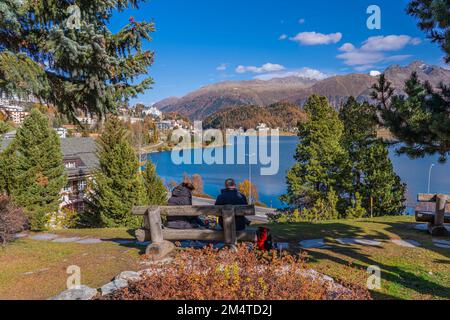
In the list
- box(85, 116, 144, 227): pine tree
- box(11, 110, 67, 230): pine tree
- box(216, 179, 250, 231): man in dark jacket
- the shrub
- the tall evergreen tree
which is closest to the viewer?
box(216, 179, 250, 231): man in dark jacket

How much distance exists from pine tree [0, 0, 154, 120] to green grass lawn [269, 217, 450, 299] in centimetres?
602

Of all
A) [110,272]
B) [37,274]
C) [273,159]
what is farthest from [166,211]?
[273,159]

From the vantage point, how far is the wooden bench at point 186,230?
22.9 ft

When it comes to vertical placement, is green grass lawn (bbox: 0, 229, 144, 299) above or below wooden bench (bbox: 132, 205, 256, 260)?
below

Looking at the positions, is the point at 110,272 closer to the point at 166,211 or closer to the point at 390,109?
the point at 166,211

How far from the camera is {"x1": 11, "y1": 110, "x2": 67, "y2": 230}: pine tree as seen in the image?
1998 centimetres

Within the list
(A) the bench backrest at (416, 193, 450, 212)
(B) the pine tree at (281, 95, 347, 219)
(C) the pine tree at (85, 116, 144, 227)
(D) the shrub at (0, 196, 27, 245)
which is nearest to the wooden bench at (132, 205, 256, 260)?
(D) the shrub at (0, 196, 27, 245)

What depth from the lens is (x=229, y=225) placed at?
275 inches

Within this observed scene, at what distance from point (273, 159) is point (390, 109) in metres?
95.0

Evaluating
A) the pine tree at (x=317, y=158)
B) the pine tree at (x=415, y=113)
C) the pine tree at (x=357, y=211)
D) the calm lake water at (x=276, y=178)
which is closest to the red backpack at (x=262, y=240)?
the pine tree at (x=415, y=113)

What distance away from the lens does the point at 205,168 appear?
336ft

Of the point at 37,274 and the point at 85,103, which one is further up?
the point at 85,103

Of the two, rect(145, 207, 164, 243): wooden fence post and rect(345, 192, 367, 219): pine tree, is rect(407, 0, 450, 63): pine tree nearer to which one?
rect(145, 207, 164, 243): wooden fence post

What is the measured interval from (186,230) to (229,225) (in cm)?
109
